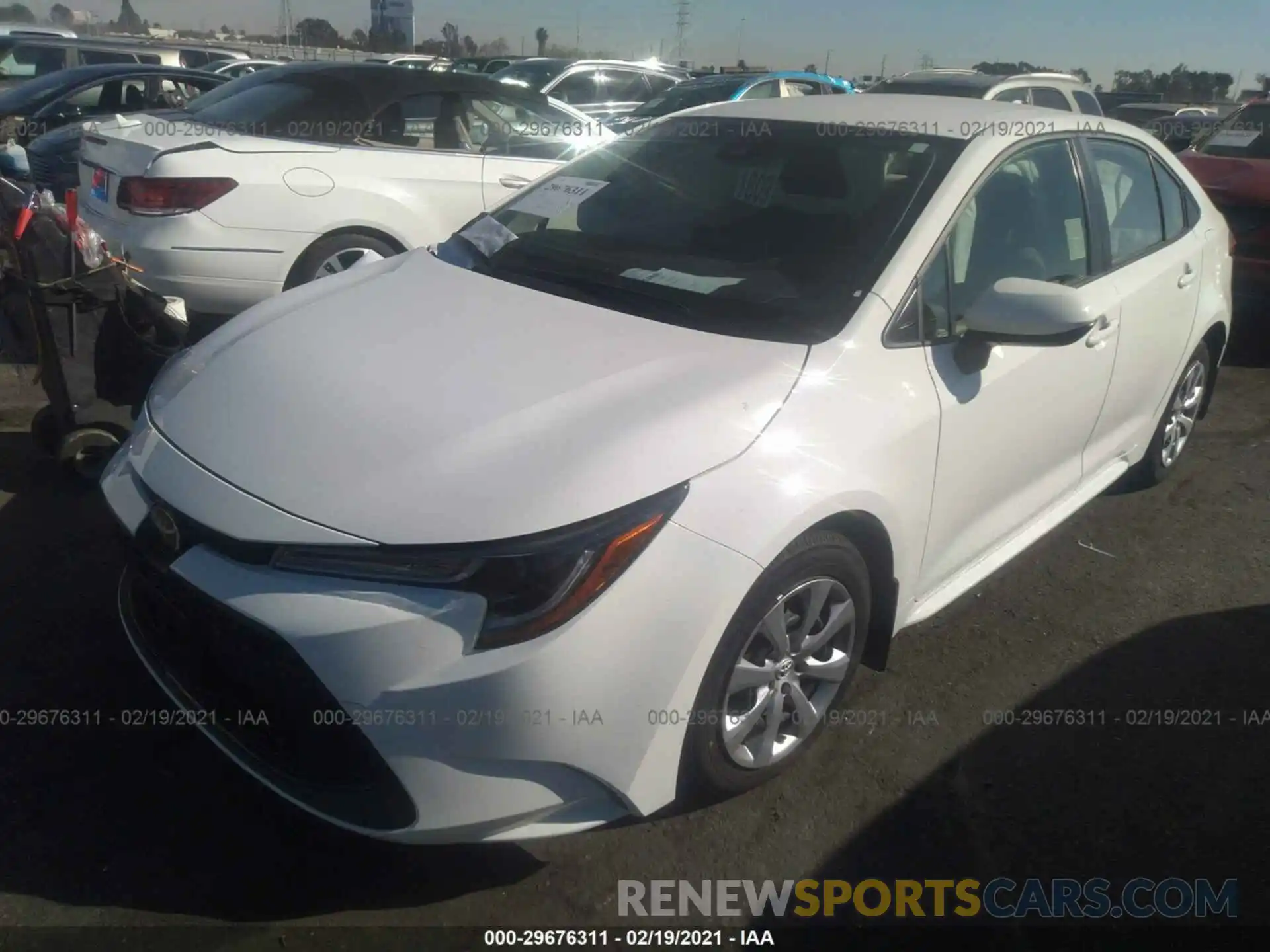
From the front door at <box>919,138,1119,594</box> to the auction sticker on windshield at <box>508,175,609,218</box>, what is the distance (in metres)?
1.24

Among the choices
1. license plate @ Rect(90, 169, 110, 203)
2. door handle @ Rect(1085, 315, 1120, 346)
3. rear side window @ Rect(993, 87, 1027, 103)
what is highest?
rear side window @ Rect(993, 87, 1027, 103)

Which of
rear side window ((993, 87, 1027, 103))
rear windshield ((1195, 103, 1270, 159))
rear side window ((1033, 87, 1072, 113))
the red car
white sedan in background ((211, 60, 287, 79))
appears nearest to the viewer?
the red car

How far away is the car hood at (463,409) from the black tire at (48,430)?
1.66 meters

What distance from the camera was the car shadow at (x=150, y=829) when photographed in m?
2.24

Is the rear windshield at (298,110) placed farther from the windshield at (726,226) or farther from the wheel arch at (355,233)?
the windshield at (726,226)

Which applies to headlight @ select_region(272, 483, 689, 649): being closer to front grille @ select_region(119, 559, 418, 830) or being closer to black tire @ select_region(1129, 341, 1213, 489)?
front grille @ select_region(119, 559, 418, 830)

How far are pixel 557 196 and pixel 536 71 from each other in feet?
40.7

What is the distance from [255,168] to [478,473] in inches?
151

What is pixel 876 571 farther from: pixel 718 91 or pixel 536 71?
pixel 536 71

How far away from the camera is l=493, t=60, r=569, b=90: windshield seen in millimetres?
14250

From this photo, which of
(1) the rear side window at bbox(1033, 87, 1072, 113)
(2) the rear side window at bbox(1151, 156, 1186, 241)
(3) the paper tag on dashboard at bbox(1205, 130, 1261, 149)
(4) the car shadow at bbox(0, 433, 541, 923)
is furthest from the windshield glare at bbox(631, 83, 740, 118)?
(4) the car shadow at bbox(0, 433, 541, 923)

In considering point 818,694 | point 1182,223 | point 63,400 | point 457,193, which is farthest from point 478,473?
point 457,193

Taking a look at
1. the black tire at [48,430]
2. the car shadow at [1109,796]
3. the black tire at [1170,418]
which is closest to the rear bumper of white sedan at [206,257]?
the black tire at [48,430]

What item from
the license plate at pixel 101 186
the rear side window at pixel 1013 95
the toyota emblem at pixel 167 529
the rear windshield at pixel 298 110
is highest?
the rear side window at pixel 1013 95
